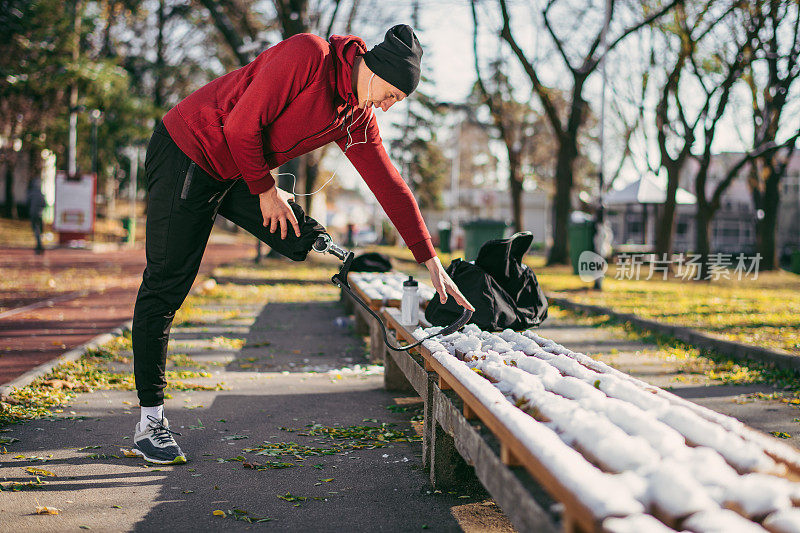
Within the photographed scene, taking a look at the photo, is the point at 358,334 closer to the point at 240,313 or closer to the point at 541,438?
the point at 240,313

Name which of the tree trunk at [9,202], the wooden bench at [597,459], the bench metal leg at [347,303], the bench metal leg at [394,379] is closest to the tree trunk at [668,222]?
the bench metal leg at [347,303]

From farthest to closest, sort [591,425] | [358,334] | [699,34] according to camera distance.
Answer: [699,34], [358,334], [591,425]

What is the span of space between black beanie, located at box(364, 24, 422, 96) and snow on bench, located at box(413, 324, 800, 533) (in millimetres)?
1210

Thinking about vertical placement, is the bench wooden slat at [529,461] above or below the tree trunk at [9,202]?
below

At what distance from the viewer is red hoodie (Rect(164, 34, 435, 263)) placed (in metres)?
3.08

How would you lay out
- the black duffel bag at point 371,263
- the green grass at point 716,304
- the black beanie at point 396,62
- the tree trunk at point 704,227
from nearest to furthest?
the black beanie at point 396,62 → the green grass at point 716,304 → the black duffel bag at point 371,263 → the tree trunk at point 704,227

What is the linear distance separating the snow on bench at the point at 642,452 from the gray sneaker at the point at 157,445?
1.60m

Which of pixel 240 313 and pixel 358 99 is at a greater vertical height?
pixel 358 99

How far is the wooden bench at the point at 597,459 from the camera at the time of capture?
5.55 ft

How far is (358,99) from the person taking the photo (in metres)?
3.22

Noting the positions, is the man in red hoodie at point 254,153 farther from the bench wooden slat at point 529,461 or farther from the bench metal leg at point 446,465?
the bench wooden slat at point 529,461

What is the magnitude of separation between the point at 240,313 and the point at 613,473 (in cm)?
854

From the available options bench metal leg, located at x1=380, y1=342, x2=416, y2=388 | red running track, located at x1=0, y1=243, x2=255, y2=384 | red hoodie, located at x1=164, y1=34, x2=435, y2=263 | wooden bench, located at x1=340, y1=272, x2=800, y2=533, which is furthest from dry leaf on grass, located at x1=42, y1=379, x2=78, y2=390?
wooden bench, located at x1=340, y1=272, x2=800, y2=533

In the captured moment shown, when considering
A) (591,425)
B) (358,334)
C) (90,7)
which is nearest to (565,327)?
(358,334)
